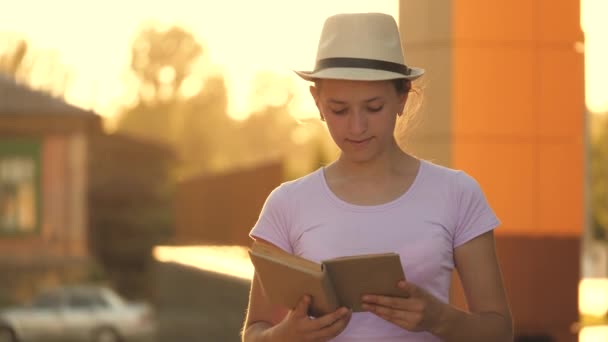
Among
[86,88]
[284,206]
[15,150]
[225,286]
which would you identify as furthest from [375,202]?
[86,88]

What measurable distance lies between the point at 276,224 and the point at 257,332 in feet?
0.71

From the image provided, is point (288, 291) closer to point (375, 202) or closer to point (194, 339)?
point (375, 202)

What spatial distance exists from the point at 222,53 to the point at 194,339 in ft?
197

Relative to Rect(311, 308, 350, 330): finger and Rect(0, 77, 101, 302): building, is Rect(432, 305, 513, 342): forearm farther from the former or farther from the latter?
Rect(0, 77, 101, 302): building

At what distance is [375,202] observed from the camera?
9.91 ft

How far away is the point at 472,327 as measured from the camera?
2965mm

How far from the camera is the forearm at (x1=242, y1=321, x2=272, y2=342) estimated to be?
9.98ft

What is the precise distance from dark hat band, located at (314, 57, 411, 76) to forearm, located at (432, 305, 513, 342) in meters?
0.48

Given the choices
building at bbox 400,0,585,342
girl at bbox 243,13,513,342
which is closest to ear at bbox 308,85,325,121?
girl at bbox 243,13,513,342

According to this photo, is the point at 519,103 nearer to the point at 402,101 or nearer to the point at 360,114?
the point at 402,101

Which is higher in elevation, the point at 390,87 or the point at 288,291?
the point at 390,87

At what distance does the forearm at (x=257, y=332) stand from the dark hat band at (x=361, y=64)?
1.69 feet

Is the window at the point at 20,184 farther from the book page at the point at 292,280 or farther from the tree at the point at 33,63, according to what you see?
the book page at the point at 292,280

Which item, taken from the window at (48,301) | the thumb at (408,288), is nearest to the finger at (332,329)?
the thumb at (408,288)
